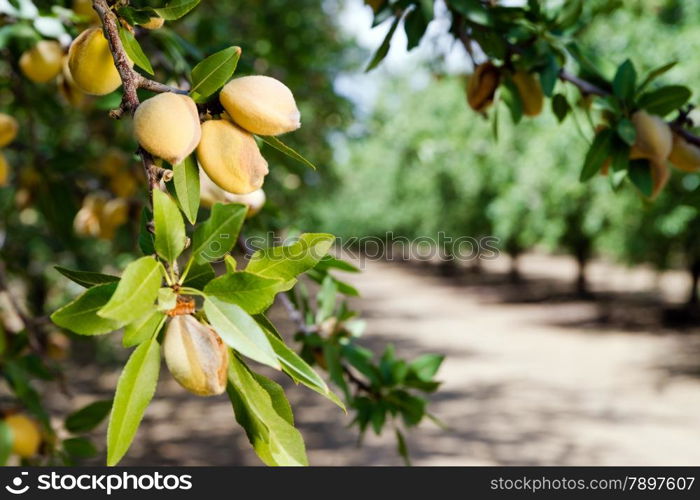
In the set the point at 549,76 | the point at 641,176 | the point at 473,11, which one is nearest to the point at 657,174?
the point at 641,176

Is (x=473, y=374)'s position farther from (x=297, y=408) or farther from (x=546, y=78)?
(x=546, y=78)

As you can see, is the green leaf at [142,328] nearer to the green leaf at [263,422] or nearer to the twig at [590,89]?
the green leaf at [263,422]

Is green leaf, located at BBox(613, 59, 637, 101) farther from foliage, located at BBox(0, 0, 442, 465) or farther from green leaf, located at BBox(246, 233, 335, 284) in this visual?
green leaf, located at BBox(246, 233, 335, 284)

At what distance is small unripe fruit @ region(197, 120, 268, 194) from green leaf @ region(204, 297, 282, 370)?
0.13m

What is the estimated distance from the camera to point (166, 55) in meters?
1.35

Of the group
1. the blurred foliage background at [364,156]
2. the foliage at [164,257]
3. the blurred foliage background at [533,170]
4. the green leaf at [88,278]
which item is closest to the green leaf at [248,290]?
the foliage at [164,257]

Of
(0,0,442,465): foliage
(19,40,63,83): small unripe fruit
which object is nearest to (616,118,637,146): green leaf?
(0,0,442,465): foliage

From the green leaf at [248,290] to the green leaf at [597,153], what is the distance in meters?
0.67

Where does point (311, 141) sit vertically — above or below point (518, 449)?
above

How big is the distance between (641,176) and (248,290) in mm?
767

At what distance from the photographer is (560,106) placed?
1.12 metres

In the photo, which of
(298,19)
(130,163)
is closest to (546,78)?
(130,163)

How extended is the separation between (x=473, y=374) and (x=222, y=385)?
6024 mm

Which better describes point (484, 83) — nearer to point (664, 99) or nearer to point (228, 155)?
point (664, 99)
